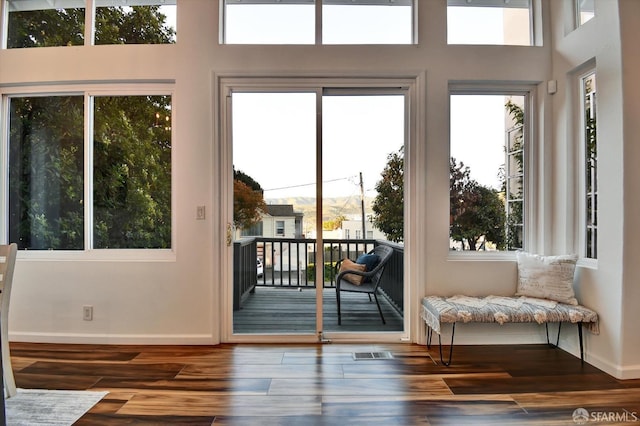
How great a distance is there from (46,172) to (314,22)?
279 centimetres

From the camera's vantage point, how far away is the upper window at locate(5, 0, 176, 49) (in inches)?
119

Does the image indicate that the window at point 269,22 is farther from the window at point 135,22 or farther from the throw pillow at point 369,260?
the throw pillow at point 369,260

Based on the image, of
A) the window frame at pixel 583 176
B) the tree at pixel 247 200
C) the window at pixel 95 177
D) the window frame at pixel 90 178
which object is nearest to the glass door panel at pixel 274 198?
the tree at pixel 247 200

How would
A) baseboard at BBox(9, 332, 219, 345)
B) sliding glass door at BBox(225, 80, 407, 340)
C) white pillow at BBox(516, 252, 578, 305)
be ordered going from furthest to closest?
sliding glass door at BBox(225, 80, 407, 340) < baseboard at BBox(9, 332, 219, 345) < white pillow at BBox(516, 252, 578, 305)

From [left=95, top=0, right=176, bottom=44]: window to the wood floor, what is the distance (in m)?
2.70

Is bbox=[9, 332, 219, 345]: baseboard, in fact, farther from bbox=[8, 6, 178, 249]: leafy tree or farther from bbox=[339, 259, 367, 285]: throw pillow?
bbox=[339, 259, 367, 285]: throw pillow

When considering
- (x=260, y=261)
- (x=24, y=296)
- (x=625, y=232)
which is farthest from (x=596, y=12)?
(x=24, y=296)

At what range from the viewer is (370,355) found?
2.69 meters

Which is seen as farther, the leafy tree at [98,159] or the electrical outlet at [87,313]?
the leafy tree at [98,159]

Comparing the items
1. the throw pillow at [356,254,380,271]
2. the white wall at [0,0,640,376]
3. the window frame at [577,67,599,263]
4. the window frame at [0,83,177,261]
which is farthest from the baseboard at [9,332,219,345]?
the window frame at [577,67,599,263]

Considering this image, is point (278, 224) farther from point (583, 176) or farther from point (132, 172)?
point (583, 176)

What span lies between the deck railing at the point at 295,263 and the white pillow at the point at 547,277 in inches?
39.4

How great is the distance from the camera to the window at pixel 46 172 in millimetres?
3084

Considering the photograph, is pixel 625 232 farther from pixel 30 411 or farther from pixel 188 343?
pixel 30 411
